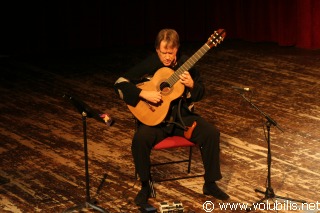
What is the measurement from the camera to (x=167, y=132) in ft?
16.2

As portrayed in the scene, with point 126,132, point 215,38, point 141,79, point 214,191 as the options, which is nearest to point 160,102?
point 141,79

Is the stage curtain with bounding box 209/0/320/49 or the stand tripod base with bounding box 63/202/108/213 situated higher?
the stage curtain with bounding box 209/0/320/49

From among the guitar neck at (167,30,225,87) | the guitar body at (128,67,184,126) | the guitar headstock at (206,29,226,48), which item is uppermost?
the guitar headstock at (206,29,226,48)

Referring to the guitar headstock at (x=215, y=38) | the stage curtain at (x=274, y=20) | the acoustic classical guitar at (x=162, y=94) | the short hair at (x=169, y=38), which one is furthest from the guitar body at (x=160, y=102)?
the stage curtain at (x=274, y=20)

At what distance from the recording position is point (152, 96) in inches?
193

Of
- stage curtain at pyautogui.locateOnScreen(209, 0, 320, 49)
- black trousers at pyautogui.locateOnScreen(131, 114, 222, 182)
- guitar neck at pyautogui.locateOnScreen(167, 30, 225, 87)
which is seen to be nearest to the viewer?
guitar neck at pyautogui.locateOnScreen(167, 30, 225, 87)

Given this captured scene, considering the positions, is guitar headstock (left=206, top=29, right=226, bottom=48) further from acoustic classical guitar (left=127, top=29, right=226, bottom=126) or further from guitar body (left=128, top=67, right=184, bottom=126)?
guitar body (left=128, top=67, right=184, bottom=126)

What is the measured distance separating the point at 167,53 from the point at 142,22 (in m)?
6.14

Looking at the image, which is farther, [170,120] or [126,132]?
[126,132]

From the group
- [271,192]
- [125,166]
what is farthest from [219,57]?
[271,192]

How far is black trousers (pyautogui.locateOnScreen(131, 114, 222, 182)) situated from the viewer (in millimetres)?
4852

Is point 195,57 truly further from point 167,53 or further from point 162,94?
point 162,94

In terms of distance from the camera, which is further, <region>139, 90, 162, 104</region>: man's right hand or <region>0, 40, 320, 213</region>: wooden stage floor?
<region>0, 40, 320, 213</region>: wooden stage floor

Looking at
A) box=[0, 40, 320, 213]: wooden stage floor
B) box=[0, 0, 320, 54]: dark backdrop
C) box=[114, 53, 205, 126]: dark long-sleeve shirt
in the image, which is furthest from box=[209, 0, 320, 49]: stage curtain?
box=[114, 53, 205, 126]: dark long-sleeve shirt
